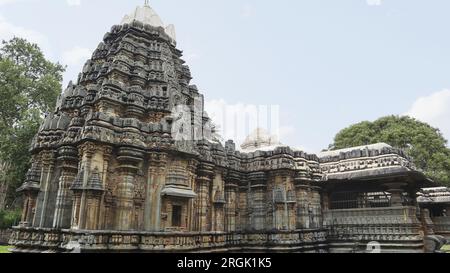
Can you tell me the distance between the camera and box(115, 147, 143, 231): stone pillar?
12641 millimetres

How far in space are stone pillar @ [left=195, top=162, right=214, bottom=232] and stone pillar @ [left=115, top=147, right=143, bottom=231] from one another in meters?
3.44

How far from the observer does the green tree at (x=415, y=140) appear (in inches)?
1147

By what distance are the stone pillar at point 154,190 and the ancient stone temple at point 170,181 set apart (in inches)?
1.6

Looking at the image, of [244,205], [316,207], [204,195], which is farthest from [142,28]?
[316,207]

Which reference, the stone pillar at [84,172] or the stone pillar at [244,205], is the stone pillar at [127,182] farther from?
the stone pillar at [244,205]

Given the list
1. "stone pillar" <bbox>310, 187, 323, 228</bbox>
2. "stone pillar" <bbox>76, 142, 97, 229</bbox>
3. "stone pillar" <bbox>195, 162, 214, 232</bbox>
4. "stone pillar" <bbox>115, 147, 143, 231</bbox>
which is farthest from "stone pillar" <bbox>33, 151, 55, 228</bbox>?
"stone pillar" <bbox>310, 187, 323, 228</bbox>

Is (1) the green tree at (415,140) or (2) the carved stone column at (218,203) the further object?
(1) the green tree at (415,140)

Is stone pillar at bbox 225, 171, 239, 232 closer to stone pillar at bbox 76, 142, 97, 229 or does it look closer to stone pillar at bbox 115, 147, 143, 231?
stone pillar at bbox 115, 147, 143, 231

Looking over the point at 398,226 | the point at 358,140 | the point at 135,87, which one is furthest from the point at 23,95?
the point at 358,140

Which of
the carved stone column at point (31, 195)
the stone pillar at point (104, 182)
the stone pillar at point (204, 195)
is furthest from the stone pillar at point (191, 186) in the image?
the carved stone column at point (31, 195)

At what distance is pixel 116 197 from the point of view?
13.0 m

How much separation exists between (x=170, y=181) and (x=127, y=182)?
1740 millimetres
